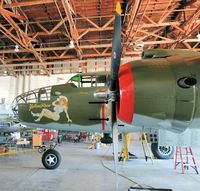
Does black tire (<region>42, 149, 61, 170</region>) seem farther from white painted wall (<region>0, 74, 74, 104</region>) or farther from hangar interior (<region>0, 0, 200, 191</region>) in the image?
white painted wall (<region>0, 74, 74, 104</region>)

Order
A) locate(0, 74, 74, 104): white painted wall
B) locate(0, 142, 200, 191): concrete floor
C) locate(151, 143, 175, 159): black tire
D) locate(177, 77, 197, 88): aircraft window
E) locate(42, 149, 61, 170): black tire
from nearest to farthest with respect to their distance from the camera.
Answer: locate(177, 77, 197, 88): aircraft window, locate(0, 142, 200, 191): concrete floor, locate(42, 149, 61, 170): black tire, locate(151, 143, 175, 159): black tire, locate(0, 74, 74, 104): white painted wall

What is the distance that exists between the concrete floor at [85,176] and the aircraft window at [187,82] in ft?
10.1

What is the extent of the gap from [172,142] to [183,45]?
1387 centimetres

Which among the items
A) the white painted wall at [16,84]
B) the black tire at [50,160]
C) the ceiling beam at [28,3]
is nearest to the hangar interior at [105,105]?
the ceiling beam at [28,3]

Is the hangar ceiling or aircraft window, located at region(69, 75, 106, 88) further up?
the hangar ceiling

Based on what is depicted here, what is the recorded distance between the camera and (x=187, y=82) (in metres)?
2.65

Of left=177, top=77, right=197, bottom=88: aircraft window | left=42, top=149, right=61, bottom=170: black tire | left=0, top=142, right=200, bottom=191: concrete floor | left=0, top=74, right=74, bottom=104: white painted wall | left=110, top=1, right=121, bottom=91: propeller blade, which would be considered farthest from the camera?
left=0, top=74, right=74, bottom=104: white painted wall

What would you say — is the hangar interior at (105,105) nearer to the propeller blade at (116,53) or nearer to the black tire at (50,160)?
the propeller blade at (116,53)

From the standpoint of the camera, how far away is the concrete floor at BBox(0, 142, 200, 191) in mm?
5168

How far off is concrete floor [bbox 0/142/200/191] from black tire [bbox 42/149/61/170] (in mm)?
154

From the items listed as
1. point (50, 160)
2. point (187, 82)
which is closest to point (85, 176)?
point (50, 160)

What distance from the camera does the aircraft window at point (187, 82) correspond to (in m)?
2.65

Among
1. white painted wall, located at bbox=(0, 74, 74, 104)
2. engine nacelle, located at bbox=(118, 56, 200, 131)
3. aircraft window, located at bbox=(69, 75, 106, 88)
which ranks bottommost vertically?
engine nacelle, located at bbox=(118, 56, 200, 131)

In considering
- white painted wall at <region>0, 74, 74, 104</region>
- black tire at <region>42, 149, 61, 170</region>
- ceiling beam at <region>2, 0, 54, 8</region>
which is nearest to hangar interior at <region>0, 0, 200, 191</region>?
ceiling beam at <region>2, 0, 54, 8</region>
